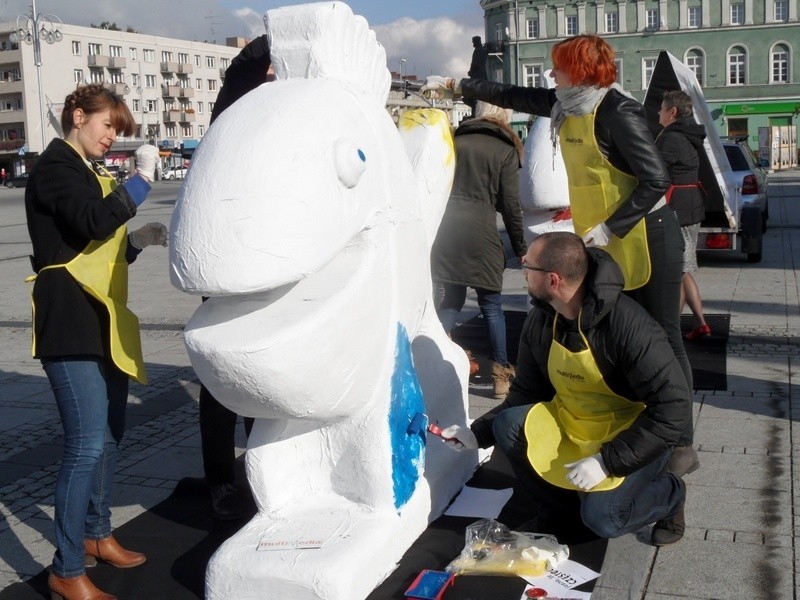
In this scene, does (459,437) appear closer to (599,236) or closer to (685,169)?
(599,236)

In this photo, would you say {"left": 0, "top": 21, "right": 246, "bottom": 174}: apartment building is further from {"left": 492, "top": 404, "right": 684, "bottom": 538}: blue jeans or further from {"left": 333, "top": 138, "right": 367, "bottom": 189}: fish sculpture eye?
{"left": 333, "top": 138, "right": 367, "bottom": 189}: fish sculpture eye

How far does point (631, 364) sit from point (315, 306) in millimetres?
1111

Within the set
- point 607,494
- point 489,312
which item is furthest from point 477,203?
point 607,494

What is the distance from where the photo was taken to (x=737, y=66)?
164ft

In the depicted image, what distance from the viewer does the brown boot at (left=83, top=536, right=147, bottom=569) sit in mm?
3586

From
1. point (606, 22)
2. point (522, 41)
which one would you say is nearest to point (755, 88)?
point (606, 22)

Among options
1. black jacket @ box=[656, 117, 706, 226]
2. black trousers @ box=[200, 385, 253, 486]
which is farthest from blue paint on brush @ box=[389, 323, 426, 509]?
black jacket @ box=[656, 117, 706, 226]

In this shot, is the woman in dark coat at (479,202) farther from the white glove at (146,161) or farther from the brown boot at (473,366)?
the white glove at (146,161)

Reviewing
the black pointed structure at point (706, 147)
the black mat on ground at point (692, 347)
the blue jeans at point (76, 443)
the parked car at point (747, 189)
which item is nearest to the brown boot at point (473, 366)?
the black mat on ground at point (692, 347)

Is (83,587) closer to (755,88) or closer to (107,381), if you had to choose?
(107,381)

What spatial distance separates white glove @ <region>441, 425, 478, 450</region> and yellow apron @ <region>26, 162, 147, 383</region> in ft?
3.79

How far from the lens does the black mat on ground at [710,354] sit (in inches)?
229

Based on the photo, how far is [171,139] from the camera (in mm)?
72625

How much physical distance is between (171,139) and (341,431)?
238 ft
